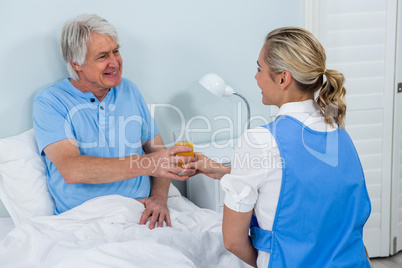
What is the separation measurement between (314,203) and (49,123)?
107 cm

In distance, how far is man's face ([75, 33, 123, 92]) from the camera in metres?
1.73

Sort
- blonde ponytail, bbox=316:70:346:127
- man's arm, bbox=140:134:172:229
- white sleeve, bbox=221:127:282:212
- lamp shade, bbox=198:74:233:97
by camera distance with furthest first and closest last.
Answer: lamp shade, bbox=198:74:233:97, man's arm, bbox=140:134:172:229, blonde ponytail, bbox=316:70:346:127, white sleeve, bbox=221:127:282:212

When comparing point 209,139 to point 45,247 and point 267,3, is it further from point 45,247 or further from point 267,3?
point 45,247

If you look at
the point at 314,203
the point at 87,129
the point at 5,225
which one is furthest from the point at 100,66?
the point at 314,203

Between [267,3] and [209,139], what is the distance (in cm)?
78

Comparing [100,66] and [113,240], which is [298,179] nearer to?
[113,240]

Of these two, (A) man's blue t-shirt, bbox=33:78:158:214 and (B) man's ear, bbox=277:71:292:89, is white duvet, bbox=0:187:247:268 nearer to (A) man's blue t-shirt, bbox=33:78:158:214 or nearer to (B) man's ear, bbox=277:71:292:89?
(A) man's blue t-shirt, bbox=33:78:158:214

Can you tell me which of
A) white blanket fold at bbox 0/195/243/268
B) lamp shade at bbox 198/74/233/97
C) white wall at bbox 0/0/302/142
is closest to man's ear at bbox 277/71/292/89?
white blanket fold at bbox 0/195/243/268

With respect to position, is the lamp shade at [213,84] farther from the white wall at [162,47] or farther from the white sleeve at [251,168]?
the white sleeve at [251,168]

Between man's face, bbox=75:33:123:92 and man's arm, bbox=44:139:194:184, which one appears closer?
man's arm, bbox=44:139:194:184

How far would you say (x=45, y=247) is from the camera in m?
1.44

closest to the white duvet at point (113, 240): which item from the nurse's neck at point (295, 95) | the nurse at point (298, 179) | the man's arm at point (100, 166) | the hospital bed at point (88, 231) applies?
the hospital bed at point (88, 231)

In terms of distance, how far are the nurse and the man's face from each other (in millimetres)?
752

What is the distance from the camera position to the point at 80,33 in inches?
67.4
